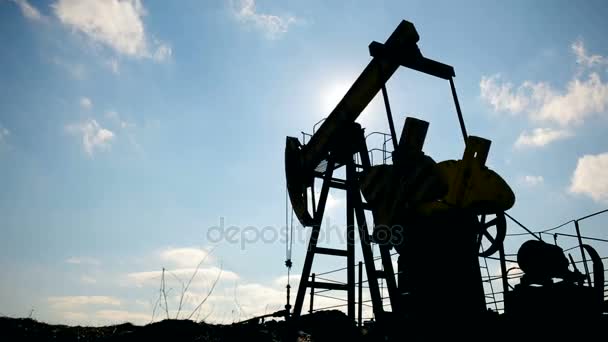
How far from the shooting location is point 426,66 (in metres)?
7.27

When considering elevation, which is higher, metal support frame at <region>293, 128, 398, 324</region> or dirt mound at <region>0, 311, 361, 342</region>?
metal support frame at <region>293, 128, 398, 324</region>

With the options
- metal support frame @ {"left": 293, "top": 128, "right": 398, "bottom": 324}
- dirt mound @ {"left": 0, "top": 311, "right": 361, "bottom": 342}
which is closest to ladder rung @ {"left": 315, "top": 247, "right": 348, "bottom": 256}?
metal support frame @ {"left": 293, "top": 128, "right": 398, "bottom": 324}

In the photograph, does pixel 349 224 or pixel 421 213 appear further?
pixel 349 224

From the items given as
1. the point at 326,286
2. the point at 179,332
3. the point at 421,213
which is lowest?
the point at 179,332

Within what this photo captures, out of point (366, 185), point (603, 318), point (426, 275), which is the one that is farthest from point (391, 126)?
point (603, 318)

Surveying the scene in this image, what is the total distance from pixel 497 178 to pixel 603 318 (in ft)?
7.60

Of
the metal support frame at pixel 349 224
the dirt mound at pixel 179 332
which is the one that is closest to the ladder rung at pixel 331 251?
the metal support frame at pixel 349 224

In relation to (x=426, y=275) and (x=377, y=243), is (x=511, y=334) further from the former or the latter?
(x=377, y=243)

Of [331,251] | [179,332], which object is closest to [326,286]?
[331,251]

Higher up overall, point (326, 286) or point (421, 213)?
point (421, 213)

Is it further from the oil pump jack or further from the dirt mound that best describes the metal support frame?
the dirt mound

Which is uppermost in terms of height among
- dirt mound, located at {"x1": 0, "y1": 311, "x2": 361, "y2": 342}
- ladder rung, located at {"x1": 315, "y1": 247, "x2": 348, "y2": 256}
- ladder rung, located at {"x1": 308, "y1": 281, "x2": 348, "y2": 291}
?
ladder rung, located at {"x1": 315, "y1": 247, "x2": 348, "y2": 256}

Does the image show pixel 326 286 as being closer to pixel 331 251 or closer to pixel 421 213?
pixel 331 251

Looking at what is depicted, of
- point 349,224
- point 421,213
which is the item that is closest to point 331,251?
point 349,224
